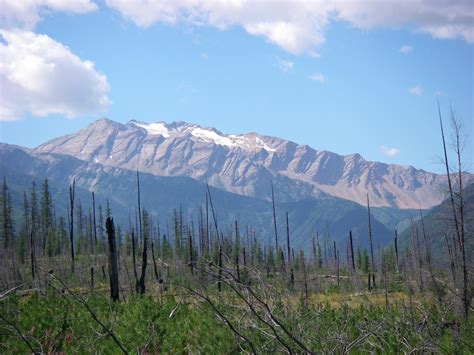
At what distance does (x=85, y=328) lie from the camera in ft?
35.6

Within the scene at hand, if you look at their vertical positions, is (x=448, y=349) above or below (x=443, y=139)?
below

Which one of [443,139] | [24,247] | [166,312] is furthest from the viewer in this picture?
[24,247]

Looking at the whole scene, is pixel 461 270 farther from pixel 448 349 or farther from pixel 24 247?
pixel 24 247

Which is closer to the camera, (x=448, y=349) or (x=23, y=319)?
(x=448, y=349)

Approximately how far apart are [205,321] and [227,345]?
1.79 meters

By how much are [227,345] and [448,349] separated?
3.96 metres

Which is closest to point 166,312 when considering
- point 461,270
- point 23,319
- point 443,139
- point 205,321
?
point 205,321

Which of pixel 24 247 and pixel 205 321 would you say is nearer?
pixel 205 321

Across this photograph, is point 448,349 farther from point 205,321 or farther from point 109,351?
point 109,351

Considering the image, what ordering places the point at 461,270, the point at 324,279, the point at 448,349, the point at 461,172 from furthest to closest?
the point at 324,279
the point at 461,172
the point at 461,270
the point at 448,349

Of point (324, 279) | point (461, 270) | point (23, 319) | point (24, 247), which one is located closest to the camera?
point (23, 319)

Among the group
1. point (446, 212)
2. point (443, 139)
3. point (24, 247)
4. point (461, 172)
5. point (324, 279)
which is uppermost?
point (443, 139)

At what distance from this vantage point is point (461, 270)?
1748 cm

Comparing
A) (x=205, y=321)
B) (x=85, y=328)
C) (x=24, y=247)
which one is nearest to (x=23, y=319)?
(x=85, y=328)
